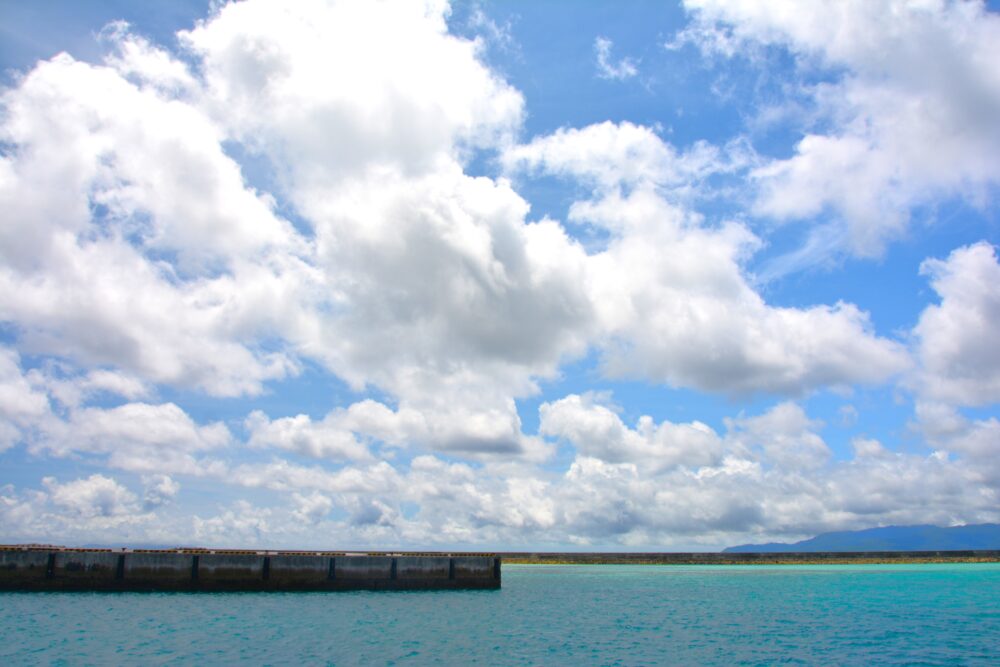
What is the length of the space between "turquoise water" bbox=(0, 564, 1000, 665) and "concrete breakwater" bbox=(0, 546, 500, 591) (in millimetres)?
2433

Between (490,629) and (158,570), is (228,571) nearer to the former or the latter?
(158,570)

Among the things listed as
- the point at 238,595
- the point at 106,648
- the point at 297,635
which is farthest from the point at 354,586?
the point at 106,648


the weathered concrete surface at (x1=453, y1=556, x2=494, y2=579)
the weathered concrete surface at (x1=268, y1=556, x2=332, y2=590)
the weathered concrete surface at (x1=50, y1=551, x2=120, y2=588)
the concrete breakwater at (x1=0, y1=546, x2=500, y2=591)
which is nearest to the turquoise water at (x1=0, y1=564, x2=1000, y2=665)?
the concrete breakwater at (x1=0, y1=546, x2=500, y2=591)

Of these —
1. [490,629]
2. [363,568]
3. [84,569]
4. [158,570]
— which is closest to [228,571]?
[158,570]

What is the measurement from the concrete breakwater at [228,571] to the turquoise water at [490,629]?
2.43 m

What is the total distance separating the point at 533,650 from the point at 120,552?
184 ft

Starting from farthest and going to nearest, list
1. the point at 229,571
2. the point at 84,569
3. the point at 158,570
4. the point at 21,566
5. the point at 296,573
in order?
the point at 296,573 → the point at 229,571 → the point at 158,570 → the point at 84,569 → the point at 21,566

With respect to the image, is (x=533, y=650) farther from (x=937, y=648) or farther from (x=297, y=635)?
(x=937, y=648)

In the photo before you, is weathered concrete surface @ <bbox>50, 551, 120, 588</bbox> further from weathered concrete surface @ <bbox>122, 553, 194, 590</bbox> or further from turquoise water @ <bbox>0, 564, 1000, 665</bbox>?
turquoise water @ <bbox>0, 564, 1000, 665</bbox>

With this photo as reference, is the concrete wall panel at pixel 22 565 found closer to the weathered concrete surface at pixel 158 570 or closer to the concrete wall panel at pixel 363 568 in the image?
the weathered concrete surface at pixel 158 570

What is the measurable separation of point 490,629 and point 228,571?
40880 mm

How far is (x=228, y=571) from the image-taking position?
76.2 meters

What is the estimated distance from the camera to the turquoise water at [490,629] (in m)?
38.7

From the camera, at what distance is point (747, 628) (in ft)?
169
